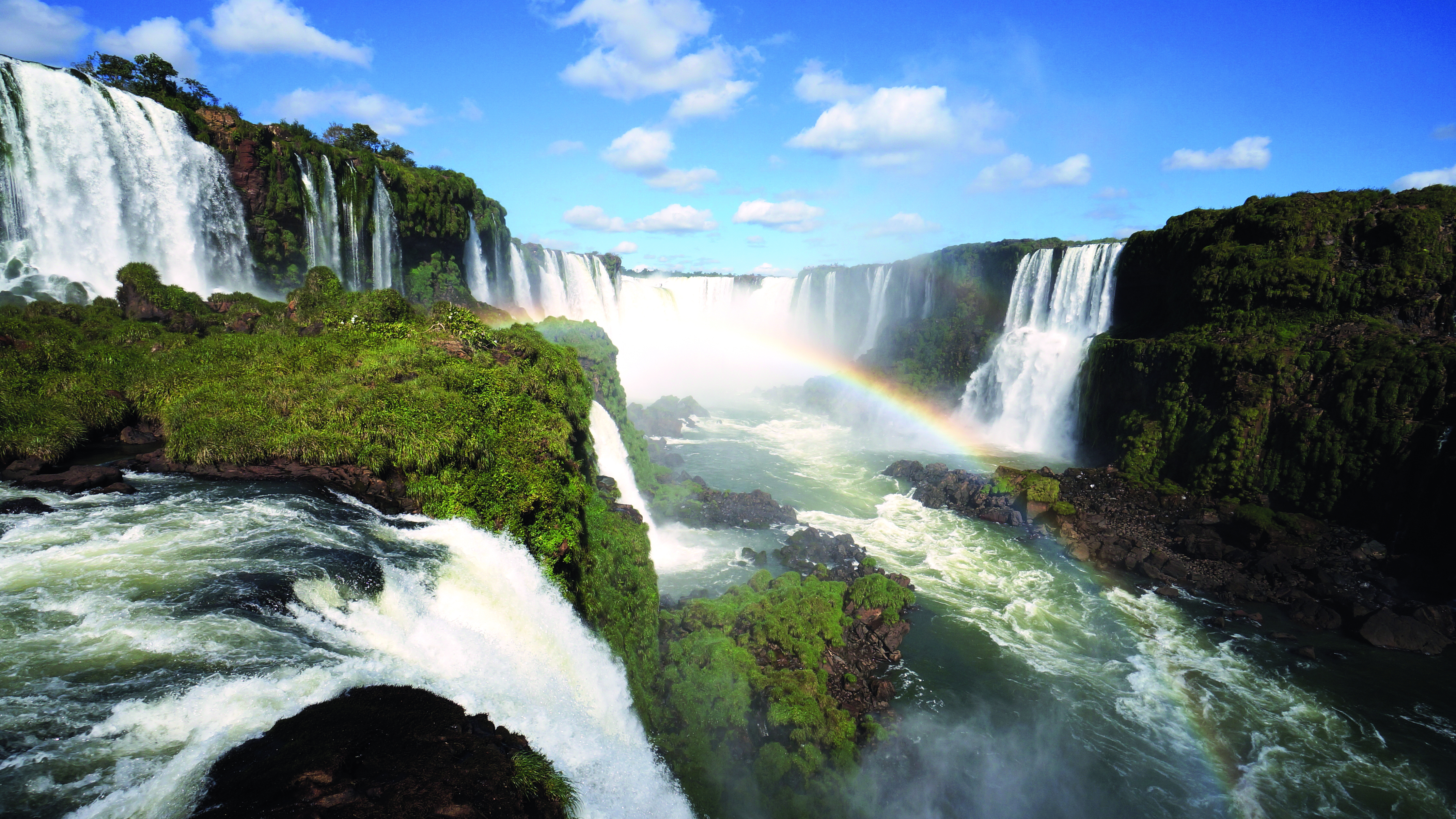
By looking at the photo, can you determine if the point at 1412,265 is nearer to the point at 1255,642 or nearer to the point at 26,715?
the point at 1255,642

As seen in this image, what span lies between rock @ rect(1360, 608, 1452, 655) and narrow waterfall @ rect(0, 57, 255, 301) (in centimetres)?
3810

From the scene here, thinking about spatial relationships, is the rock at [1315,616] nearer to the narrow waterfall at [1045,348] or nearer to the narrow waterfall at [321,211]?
the narrow waterfall at [1045,348]

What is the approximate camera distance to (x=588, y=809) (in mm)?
6055

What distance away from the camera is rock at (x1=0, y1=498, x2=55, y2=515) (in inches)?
271

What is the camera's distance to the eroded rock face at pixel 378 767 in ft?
13.4

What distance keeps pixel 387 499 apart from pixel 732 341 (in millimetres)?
54517

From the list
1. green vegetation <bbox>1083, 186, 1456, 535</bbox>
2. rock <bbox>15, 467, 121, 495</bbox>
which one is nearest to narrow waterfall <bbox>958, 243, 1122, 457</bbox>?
green vegetation <bbox>1083, 186, 1456, 535</bbox>

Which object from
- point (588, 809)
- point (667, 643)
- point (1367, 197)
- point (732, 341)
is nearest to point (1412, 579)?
point (1367, 197)

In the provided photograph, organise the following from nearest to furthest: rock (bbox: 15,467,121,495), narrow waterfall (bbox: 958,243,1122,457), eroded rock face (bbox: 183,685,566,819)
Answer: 1. eroded rock face (bbox: 183,685,566,819)
2. rock (bbox: 15,467,121,495)
3. narrow waterfall (bbox: 958,243,1122,457)

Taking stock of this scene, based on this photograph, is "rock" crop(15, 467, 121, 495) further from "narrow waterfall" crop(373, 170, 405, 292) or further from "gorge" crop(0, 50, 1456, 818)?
"narrow waterfall" crop(373, 170, 405, 292)

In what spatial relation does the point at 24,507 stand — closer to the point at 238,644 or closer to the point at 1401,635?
the point at 238,644

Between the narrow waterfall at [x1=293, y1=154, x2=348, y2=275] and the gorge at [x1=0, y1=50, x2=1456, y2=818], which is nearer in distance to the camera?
the gorge at [x1=0, y1=50, x2=1456, y2=818]

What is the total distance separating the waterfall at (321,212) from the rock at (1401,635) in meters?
38.1

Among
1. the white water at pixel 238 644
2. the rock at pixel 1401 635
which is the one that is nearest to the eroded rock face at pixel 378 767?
the white water at pixel 238 644
